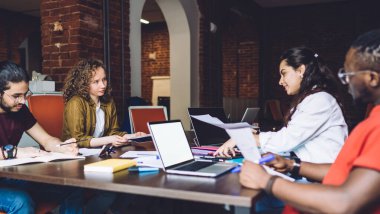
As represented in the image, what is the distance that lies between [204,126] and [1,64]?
132 centimetres

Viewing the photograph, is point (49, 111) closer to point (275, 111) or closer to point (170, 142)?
point (170, 142)

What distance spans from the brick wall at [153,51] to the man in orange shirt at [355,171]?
8389 millimetres

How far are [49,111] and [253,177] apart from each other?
1936mm

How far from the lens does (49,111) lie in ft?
8.75

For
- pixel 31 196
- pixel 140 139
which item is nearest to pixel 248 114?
pixel 140 139

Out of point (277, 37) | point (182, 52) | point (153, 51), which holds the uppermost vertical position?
point (277, 37)

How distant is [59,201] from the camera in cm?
177

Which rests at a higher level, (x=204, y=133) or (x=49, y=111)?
(x=49, y=111)

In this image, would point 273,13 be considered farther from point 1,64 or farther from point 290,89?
point 1,64

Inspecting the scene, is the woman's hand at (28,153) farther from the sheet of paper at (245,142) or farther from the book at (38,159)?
the sheet of paper at (245,142)

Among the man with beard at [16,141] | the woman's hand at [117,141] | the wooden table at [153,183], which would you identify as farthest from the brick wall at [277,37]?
the wooden table at [153,183]

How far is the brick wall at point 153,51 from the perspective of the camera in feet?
31.0

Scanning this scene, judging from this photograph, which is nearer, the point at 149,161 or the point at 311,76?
the point at 149,161

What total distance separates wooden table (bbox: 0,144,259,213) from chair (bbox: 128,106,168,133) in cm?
161
